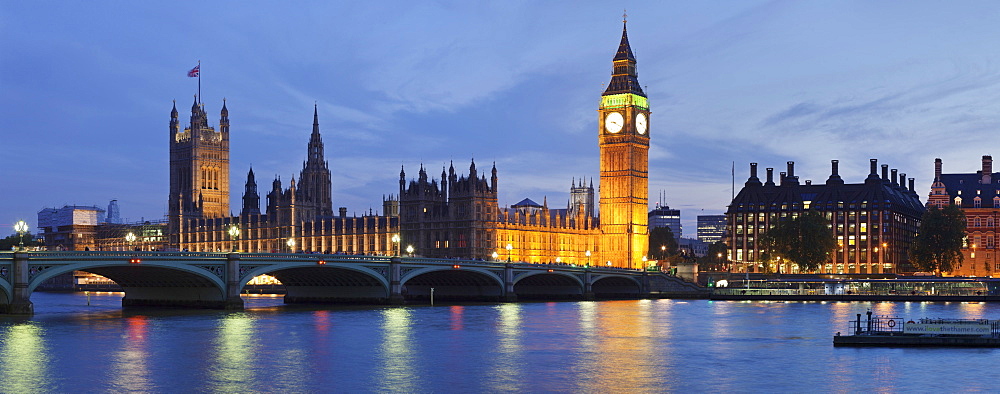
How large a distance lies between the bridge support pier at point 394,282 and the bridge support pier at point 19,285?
33.2 m

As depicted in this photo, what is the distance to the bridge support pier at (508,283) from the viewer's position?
116 meters

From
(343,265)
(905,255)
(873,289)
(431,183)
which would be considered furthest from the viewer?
(905,255)

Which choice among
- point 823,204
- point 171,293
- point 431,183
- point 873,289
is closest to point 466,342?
point 171,293

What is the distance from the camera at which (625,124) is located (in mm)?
170625

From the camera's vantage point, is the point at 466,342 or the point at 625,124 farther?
the point at 625,124

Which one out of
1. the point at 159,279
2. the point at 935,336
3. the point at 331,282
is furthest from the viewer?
the point at 331,282

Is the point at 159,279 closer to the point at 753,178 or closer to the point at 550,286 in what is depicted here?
the point at 550,286

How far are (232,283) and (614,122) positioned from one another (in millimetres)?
92752

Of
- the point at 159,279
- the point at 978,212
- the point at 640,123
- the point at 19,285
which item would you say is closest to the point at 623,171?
the point at 640,123

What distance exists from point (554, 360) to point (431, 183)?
114219 mm

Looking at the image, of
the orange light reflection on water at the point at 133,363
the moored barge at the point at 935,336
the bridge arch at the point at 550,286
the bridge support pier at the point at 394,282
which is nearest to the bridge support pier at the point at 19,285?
the orange light reflection on water at the point at 133,363

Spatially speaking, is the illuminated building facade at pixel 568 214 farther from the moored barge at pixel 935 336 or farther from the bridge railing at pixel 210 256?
the moored barge at pixel 935 336

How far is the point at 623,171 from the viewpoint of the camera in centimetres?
17012

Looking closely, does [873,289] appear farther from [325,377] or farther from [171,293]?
[325,377]
